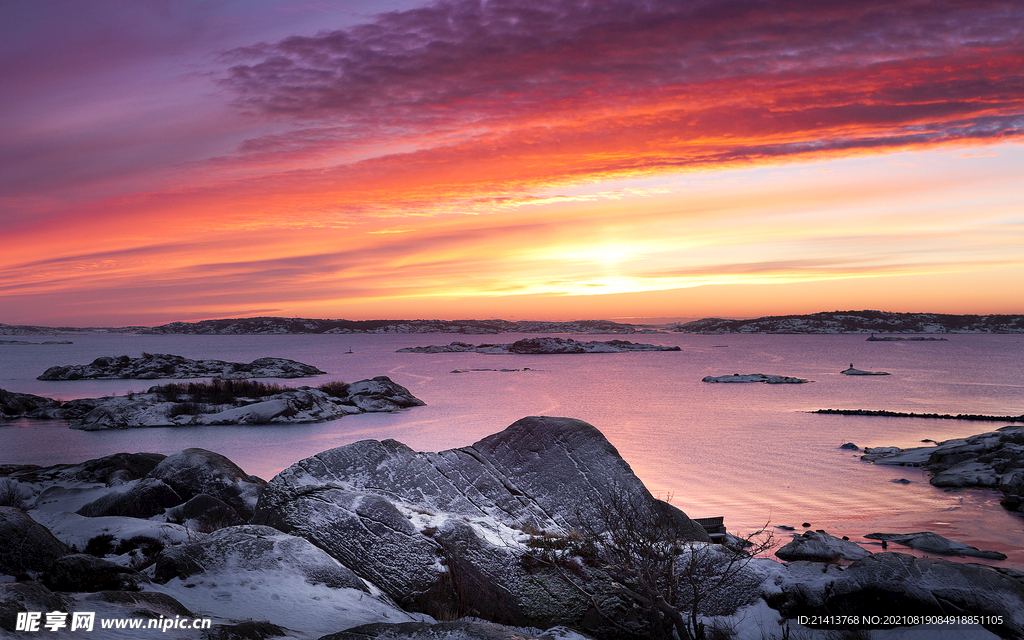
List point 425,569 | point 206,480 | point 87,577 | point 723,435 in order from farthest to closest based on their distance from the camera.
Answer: point 723,435 < point 206,480 < point 425,569 < point 87,577

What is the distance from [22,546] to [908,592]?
16.3 m

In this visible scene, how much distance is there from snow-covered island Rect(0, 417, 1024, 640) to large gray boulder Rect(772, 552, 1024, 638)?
3cm

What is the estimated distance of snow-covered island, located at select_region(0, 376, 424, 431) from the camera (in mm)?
47906

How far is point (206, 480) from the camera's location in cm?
1869

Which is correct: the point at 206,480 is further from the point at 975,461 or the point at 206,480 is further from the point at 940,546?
the point at 975,461

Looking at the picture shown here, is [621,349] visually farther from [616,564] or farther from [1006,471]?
Answer: [616,564]

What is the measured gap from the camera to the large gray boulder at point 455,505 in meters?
12.3

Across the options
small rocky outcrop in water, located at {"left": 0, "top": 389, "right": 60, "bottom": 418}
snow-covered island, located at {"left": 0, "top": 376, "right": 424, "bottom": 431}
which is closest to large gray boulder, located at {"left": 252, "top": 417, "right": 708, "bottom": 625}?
snow-covered island, located at {"left": 0, "top": 376, "right": 424, "bottom": 431}

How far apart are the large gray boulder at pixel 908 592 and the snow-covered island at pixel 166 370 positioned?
272 feet

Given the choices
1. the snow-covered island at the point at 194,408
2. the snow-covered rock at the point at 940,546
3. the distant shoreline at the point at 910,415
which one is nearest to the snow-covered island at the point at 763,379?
the distant shoreline at the point at 910,415

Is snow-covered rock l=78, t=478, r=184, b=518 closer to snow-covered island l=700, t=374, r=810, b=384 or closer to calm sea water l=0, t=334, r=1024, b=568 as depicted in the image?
calm sea water l=0, t=334, r=1024, b=568

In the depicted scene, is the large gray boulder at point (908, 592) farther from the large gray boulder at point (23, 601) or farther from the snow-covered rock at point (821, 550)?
the large gray boulder at point (23, 601)

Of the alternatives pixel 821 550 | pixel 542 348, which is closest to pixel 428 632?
pixel 821 550

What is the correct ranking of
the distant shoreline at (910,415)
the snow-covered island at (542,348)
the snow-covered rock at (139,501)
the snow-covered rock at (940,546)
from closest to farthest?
the snow-covered rock at (139,501) → the snow-covered rock at (940,546) → the distant shoreline at (910,415) → the snow-covered island at (542,348)
